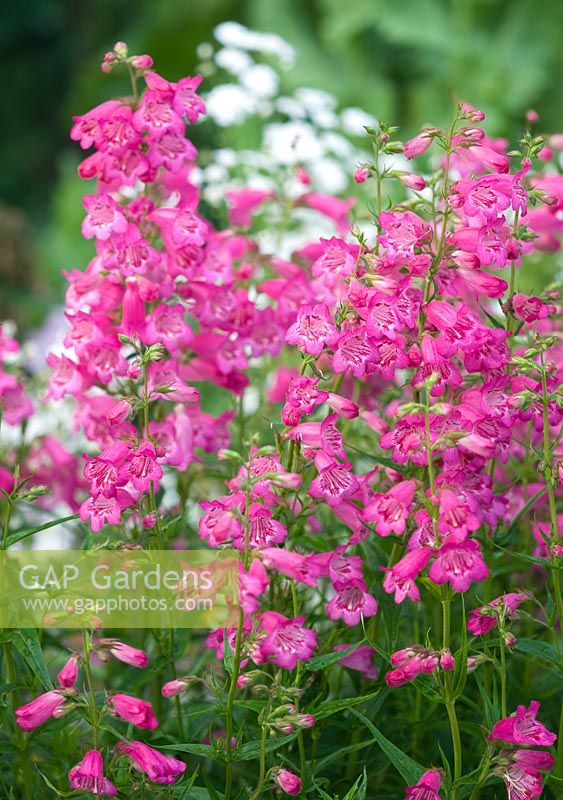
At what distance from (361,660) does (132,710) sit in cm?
34

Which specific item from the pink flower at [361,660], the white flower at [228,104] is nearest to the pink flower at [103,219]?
the pink flower at [361,660]

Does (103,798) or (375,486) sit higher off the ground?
(375,486)

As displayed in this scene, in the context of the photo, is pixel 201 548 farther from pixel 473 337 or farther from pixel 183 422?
pixel 473 337

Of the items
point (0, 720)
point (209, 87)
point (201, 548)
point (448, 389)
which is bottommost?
point (0, 720)

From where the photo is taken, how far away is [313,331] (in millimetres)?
1375

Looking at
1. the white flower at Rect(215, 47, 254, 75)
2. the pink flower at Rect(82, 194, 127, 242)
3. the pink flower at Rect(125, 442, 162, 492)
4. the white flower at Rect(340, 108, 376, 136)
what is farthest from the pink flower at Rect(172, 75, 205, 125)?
the white flower at Rect(340, 108, 376, 136)

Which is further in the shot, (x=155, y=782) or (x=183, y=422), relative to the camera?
(x=183, y=422)

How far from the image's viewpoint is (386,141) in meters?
1.47

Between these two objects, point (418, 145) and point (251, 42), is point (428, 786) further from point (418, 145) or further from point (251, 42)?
point (251, 42)

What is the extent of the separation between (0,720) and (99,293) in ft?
2.21

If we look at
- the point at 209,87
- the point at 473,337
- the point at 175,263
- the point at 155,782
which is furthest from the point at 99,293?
the point at 209,87

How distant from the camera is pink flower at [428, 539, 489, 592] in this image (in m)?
1.26

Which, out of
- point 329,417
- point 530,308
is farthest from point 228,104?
point 329,417

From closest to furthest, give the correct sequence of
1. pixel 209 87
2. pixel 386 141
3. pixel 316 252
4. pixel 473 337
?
pixel 473 337, pixel 386 141, pixel 316 252, pixel 209 87
